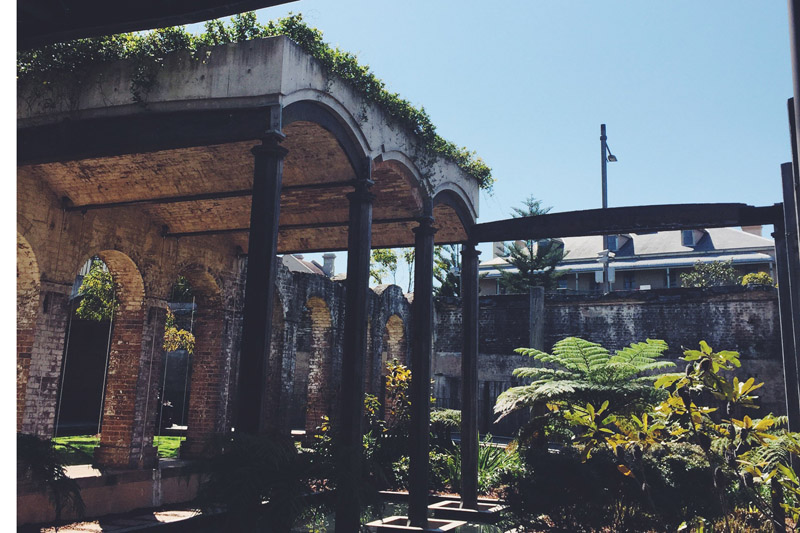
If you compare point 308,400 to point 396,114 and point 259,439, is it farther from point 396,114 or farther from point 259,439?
point 259,439

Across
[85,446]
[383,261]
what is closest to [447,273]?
[383,261]

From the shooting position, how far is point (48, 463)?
6.49 meters

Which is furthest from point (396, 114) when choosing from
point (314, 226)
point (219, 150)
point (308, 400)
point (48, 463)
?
point (308, 400)

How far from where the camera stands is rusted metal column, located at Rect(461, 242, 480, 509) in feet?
33.9

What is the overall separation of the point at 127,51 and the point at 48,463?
4482mm

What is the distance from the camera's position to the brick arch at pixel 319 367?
1630 centimetres

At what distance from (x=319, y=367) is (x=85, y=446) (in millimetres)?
5632

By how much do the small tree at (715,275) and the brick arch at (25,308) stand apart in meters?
29.1

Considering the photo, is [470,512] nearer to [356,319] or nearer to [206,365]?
[356,319]

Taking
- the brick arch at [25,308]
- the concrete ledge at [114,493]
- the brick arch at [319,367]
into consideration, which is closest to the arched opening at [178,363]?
the brick arch at [319,367]

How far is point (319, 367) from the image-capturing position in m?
17.0

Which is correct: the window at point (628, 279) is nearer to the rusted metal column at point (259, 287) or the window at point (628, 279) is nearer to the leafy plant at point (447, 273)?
the leafy plant at point (447, 273)

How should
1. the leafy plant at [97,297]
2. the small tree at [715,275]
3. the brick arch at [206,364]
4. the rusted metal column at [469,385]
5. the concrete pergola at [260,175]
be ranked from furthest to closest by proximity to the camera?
the small tree at [715,275] < the leafy plant at [97,297] < the brick arch at [206,364] < the rusted metal column at [469,385] < the concrete pergola at [260,175]

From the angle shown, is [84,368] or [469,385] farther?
[84,368]
